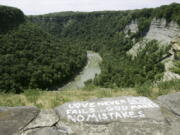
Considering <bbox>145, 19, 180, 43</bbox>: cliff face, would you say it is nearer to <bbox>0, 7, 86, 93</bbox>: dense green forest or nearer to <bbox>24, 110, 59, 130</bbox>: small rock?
<bbox>0, 7, 86, 93</bbox>: dense green forest

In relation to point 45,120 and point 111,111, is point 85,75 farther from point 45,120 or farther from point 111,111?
point 45,120

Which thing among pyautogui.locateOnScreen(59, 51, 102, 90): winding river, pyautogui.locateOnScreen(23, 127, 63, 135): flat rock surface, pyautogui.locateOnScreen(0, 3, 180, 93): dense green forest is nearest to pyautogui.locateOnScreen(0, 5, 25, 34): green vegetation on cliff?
pyautogui.locateOnScreen(0, 3, 180, 93): dense green forest

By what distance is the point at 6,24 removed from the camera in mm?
33000

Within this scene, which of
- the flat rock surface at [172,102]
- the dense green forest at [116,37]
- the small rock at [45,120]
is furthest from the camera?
the dense green forest at [116,37]

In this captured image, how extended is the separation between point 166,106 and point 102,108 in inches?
33.8

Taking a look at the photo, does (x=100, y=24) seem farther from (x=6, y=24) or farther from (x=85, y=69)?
(x=6, y=24)

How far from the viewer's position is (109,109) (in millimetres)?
2475

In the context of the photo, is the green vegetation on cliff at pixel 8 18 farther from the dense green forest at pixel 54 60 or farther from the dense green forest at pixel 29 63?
the dense green forest at pixel 29 63

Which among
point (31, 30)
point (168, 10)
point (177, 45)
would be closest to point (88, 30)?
point (31, 30)

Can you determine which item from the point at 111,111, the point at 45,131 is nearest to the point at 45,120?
the point at 45,131

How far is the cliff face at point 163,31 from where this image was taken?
30.8 metres

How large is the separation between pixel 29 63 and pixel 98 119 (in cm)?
2805

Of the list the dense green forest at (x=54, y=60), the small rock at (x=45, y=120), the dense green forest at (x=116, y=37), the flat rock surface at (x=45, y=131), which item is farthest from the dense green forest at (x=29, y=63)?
the flat rock surface at (x=45, y=131)

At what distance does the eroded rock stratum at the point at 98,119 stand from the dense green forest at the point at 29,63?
1933 centimetres
